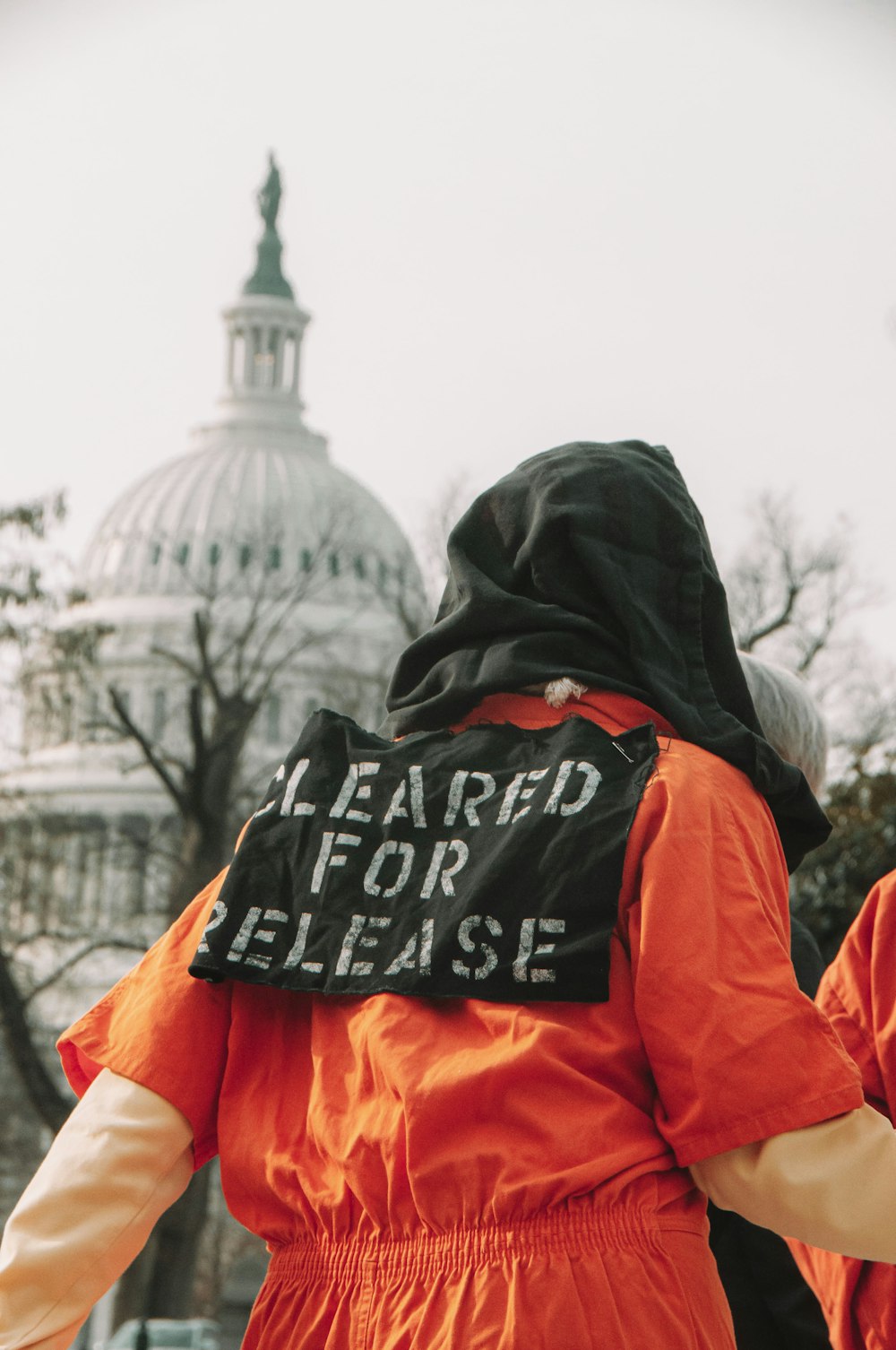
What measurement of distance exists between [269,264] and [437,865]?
74761mm

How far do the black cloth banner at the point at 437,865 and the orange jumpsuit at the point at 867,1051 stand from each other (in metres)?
0.65

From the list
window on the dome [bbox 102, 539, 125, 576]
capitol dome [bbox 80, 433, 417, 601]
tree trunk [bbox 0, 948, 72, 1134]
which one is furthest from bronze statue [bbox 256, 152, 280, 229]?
tree trunk [bbox 0, 948, 72, 1134]

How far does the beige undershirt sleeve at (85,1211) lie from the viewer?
6.36 feet

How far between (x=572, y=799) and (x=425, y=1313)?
1.70 ft

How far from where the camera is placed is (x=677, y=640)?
210cm

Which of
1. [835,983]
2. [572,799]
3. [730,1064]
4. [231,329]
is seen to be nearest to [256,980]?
[572,799]

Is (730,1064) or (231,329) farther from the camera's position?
(231,329)

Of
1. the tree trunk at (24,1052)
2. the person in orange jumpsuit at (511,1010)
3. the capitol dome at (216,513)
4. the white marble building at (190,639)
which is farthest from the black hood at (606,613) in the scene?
the capitol dome at (216,513)

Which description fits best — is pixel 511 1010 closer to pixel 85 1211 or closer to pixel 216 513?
pixel 85 1211

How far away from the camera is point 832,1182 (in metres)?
1.79

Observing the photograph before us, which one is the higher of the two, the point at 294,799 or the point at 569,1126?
the point at 294,799

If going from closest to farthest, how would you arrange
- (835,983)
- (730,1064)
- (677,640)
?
(730,1064)
(677,640)
(835,983)

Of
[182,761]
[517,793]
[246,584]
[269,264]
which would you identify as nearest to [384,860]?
[517,793]

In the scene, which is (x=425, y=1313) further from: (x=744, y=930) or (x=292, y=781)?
(x=292, y=781)
